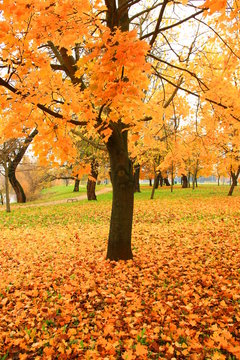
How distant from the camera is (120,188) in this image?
5371 mm

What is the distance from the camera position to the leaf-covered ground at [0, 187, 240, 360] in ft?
9.48

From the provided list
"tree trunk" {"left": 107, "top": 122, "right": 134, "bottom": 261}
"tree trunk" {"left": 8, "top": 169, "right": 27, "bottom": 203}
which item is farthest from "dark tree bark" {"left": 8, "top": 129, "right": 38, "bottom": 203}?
"tree trunk" {"left": 107, "top": 122, "right": 134, "bottom": 261}

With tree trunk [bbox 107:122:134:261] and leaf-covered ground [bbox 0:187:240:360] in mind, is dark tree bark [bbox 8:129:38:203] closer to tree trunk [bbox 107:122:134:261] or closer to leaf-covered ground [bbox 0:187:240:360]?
leaf-covered ground [bbox 0:187:240:360]

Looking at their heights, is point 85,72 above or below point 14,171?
above

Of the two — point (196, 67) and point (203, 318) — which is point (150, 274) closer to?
point (203, 318)

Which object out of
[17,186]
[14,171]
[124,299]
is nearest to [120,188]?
[124,299]

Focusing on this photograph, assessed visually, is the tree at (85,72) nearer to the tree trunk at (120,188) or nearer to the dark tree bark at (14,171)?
the tree trunk at (120,188)

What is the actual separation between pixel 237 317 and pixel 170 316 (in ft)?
2.75

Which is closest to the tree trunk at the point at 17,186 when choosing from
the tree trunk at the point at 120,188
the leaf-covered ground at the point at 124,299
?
the leaf-covered ground at the point at 124,299

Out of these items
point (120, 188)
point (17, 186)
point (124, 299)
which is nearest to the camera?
point (124, 299)

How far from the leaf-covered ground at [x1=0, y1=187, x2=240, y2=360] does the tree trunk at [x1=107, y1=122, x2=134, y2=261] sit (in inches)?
23.6

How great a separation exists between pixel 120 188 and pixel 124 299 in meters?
2.17

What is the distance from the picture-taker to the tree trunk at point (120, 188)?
5.34m

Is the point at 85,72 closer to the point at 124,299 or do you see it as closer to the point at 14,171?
the point at 124,299
